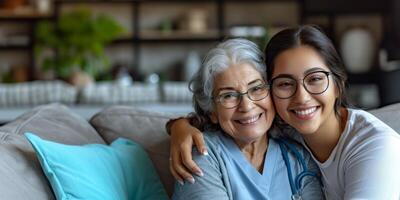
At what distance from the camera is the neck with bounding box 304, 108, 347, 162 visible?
4.87ft

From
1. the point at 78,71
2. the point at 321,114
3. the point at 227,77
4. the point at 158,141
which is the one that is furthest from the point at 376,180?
the point at 78,71

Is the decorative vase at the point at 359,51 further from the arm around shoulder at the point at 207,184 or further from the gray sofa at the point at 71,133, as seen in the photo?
the arm around shoulder at the point at 207,184

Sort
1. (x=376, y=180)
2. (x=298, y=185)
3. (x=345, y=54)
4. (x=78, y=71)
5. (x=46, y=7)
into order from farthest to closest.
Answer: (x=46, y=7) → (x=345, y=54) → (x=78, y=71) → (x=298, y=185) → (x=376, y=180)

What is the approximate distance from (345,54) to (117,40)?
2457 mm

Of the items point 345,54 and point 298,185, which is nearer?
point 298,185

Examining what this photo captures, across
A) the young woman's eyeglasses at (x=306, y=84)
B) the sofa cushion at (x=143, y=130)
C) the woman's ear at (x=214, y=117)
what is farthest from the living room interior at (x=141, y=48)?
the young woman's eyeglasses at (x=306, y=84)

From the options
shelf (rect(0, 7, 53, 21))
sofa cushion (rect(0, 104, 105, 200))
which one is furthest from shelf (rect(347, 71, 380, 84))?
sofa cushion (rect(0, 104, 105, 200))

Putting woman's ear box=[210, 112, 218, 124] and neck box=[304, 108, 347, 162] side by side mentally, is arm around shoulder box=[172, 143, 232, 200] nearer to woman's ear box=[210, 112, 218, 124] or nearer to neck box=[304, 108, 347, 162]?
woman's ear box=[210, 112, 218, 124]

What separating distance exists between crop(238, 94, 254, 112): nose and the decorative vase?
14.5 ft

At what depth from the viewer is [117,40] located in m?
6.37

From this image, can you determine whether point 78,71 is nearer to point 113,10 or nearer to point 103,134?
point 113,10

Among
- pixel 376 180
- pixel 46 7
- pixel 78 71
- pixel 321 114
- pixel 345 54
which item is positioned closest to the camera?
pixel 376 180

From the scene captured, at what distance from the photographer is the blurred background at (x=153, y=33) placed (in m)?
5.53

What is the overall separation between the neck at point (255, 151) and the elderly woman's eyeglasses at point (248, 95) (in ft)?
0.45
